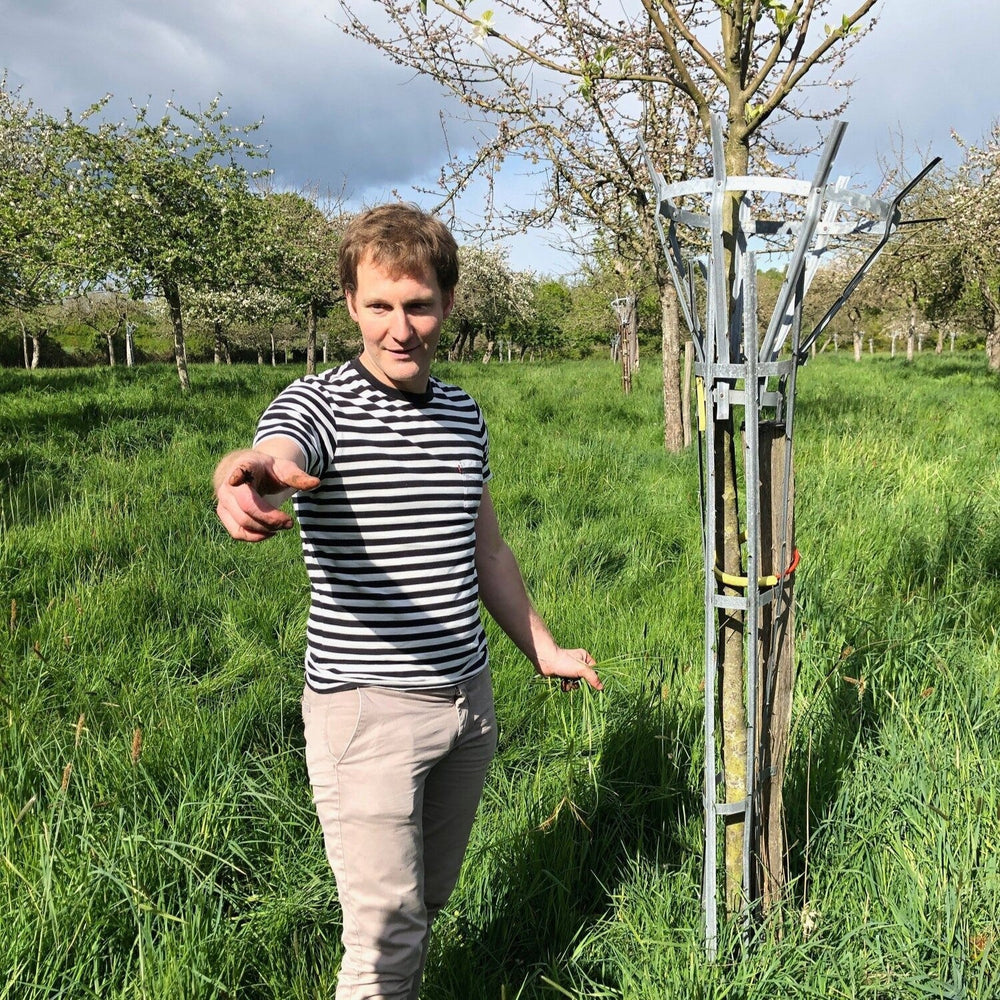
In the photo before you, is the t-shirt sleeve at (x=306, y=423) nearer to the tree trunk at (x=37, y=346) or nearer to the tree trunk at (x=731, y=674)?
the tree trunk at (x=731, y=674)

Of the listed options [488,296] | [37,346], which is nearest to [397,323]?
[37,346]

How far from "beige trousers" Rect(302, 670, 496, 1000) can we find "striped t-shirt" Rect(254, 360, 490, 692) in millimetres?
52

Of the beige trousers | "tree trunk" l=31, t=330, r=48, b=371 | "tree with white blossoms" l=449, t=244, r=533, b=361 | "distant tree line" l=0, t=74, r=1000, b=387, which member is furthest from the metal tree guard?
"tree trunk" l=31, t=330, r=48, b=371

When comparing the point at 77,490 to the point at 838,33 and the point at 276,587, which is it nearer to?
the point at 276,587

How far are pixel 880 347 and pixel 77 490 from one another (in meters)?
82.6

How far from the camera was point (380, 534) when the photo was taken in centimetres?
138

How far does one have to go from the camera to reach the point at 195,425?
8.52 metres

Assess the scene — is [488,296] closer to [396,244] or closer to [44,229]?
[44,229]

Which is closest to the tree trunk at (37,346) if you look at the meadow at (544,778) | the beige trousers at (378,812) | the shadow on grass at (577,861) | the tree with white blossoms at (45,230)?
the tree with white blossoms at (45,230)

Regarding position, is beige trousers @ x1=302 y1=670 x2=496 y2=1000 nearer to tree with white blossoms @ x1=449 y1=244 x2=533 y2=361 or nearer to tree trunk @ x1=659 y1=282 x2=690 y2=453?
tree trunk @ x1=659 y1=282 x2=690 y2=453

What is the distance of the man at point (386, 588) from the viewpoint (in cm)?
133

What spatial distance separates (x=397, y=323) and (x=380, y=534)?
399 mm

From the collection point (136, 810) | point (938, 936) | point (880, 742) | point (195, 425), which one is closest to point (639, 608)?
point (880, 742)

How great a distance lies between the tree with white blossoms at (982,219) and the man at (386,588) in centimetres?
1423
